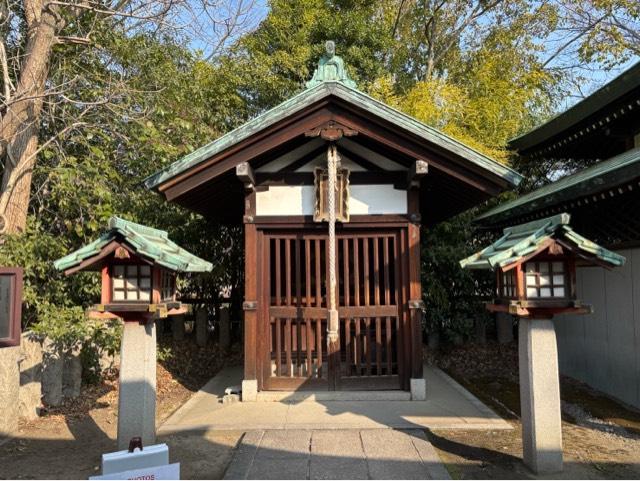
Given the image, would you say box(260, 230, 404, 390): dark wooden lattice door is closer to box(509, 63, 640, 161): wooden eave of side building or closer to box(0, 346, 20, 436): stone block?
box(0, 346, 20, 436): stone block

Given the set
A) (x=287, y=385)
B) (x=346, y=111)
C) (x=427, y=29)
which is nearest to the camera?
(x=346, y=111)

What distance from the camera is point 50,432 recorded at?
575 cm

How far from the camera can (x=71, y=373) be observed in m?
7.11

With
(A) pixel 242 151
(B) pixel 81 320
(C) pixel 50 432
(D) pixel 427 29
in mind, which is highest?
(D) pixel 427 29

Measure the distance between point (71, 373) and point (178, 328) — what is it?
145 inches

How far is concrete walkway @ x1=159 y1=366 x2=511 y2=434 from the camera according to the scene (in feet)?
18.6

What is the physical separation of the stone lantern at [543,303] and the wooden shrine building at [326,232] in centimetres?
214

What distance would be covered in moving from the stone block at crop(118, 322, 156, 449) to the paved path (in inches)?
35.3

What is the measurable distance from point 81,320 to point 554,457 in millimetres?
6520

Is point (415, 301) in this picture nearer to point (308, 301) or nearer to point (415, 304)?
point (415, 304)

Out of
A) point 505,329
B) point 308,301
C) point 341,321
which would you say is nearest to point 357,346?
point 341,321

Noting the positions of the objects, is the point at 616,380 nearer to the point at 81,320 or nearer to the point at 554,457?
the point at 554,457

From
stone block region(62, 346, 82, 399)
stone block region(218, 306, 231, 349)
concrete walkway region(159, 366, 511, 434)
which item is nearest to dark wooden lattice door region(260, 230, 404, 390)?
concrete walkway region(159, 366, 511, 434)

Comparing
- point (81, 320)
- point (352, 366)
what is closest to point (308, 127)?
point (352, 366)
